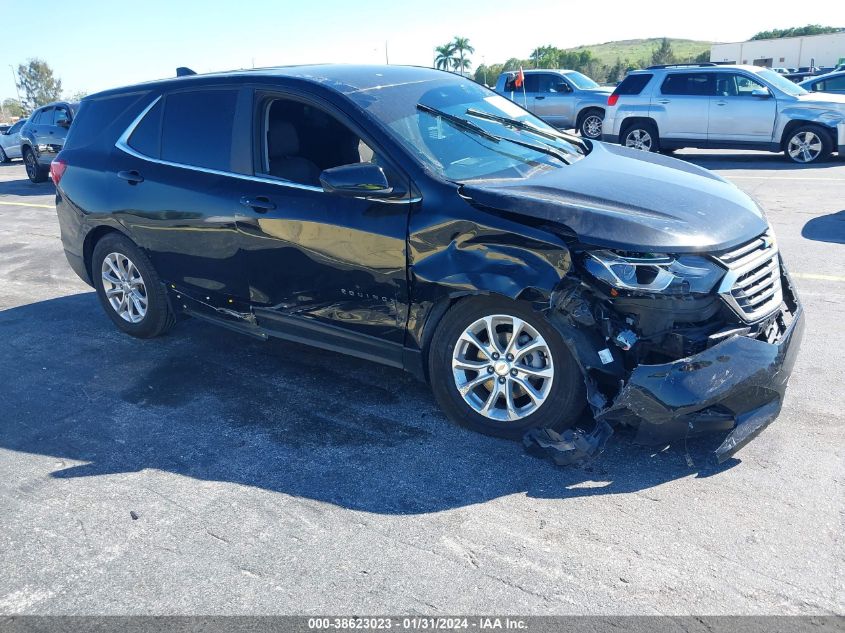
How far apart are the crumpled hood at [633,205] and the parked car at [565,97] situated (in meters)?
14.4

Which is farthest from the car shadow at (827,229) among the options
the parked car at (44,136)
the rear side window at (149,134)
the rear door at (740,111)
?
the parked car at (44,136)

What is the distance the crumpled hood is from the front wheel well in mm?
10449

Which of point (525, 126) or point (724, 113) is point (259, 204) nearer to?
point (525, 126)

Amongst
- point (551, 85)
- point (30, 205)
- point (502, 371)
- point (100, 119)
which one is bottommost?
point (30, 205)

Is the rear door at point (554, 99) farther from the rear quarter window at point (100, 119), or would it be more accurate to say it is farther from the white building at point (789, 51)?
the white building at point (789, 51)

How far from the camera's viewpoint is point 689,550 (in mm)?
3049

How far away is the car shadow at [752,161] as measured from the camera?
523 inches

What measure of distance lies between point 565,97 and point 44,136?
1252 centimetres

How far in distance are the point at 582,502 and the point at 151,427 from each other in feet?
8.37

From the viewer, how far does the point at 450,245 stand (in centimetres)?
385

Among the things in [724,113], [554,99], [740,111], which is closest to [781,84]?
[740,111]

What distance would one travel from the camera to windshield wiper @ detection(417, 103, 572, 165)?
4594mm

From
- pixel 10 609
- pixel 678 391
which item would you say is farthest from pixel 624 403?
pixel 10 609

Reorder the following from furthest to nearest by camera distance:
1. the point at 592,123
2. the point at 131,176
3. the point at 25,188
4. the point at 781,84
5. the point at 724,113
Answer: the point at 592,123 → the point at 25,188 → the point at 724,113 → the point at 781,84 → the point at 131,176
